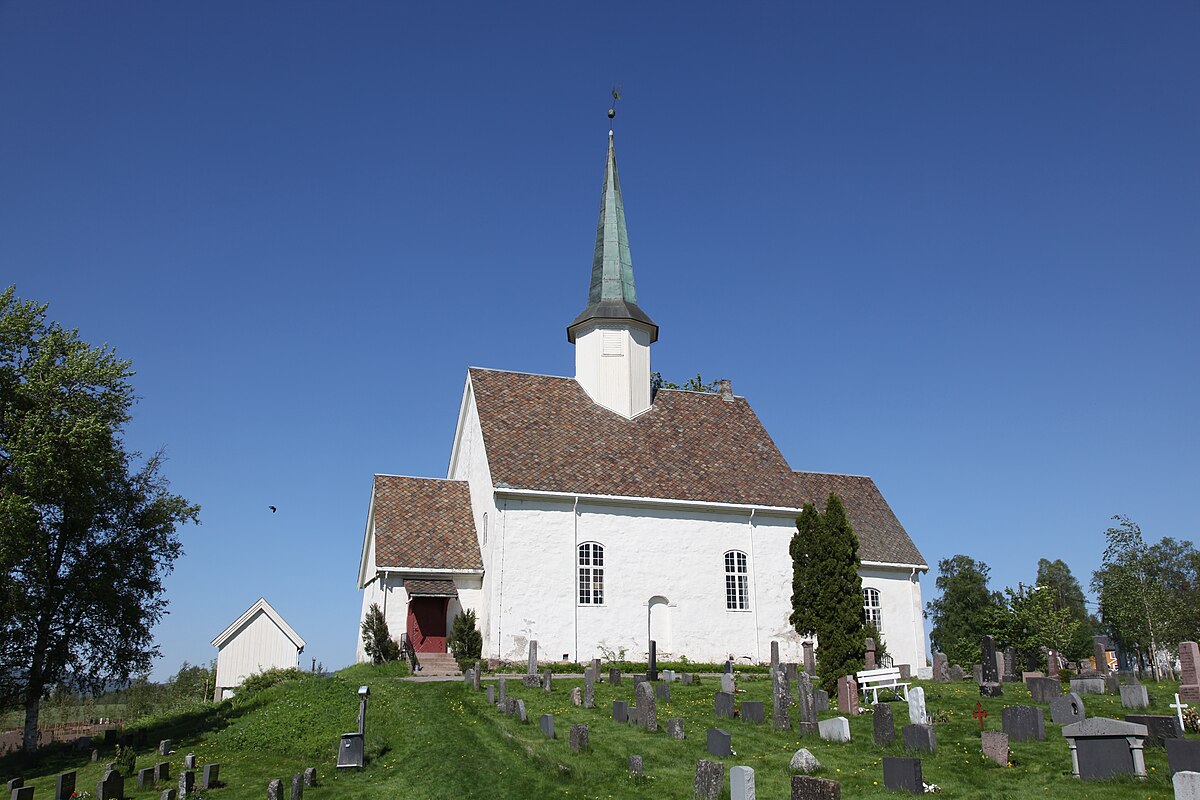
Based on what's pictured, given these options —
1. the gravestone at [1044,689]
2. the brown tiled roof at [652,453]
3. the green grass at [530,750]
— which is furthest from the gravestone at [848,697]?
the brown tiled roof at [652,453]

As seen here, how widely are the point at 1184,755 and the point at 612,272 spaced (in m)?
26.8

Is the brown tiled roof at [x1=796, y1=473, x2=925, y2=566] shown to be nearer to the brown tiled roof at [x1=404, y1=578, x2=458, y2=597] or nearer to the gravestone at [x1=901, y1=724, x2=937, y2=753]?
the brown tiled roof at [x1=404, y1=578, x2=458, y2=597]

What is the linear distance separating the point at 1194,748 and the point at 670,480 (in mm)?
20754

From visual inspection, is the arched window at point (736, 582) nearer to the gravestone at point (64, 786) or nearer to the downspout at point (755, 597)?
the downspout at point (755, 597)

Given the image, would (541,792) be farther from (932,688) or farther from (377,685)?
(932,688)

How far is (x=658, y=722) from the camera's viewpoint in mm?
18141

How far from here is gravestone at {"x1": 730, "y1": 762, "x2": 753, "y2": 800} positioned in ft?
38.9

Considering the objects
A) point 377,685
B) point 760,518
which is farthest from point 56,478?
point 760,518

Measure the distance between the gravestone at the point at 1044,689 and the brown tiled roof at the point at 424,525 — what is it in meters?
16.9

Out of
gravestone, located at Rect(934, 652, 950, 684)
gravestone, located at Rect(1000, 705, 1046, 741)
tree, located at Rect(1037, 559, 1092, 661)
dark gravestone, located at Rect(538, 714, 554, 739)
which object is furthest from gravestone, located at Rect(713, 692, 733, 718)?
tree, located at Rect(1037, 559, 1092, 661)

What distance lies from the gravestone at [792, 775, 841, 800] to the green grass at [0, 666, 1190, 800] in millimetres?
2099

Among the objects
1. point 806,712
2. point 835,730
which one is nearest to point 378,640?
point 806,712

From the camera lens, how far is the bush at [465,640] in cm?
2822

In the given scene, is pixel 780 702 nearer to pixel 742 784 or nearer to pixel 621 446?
pixel 742 784
